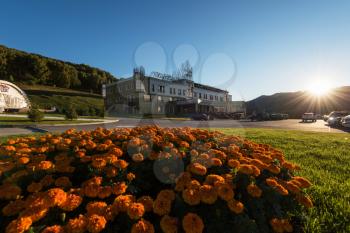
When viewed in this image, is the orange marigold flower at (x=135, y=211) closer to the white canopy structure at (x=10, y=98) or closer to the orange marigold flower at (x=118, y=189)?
the orange marigold flower at (x=118, y=189)

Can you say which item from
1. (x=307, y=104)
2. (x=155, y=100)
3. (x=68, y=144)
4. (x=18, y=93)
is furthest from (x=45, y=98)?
(x=307, y=104)

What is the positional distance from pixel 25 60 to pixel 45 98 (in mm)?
20454

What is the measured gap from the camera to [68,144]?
13.5 feet

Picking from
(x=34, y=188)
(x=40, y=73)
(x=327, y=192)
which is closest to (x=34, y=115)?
(x=34, y=188)

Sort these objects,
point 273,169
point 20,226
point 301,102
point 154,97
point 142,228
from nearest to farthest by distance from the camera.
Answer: point 20,226, point 142,228, point 273,169, point 154,97, point 301,102

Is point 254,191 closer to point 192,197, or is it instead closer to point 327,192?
point 192,197

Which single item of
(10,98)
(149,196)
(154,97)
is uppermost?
(154,97)

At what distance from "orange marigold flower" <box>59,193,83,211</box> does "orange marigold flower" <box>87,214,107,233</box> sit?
1.10ft

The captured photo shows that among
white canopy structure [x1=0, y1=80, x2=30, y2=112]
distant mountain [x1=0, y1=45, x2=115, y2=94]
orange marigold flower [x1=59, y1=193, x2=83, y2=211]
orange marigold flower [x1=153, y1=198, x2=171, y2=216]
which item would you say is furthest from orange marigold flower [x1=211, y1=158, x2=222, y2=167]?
distant mountain [x1=0, y1=45, x2=115, y2=94]

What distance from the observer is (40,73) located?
6656 cm

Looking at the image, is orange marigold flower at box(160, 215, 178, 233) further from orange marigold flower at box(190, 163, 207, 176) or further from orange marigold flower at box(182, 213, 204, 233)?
orange marigold flower at box(190, 163, 207, 176)

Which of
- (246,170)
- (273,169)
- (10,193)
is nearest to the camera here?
(10,193)

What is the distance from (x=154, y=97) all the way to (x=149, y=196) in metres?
47.8

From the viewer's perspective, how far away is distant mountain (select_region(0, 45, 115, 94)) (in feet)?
202
